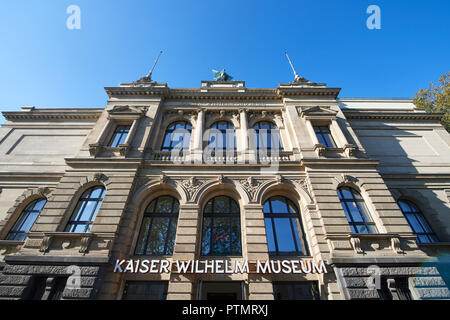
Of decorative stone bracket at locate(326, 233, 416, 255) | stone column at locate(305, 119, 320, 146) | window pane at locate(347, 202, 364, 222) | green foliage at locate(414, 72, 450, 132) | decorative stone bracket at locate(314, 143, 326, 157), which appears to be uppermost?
green foliage at locate(414, 72, 450, 132)

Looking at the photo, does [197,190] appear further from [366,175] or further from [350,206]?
[366,175]

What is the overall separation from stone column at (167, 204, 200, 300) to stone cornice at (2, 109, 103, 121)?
47.5 feet

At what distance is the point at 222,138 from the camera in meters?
15.9

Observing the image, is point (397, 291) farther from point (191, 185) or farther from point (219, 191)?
point (191, 185)

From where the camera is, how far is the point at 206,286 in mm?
9711

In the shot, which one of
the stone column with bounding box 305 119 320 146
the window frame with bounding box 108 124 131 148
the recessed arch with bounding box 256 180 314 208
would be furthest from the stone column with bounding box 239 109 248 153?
the window frame with bounding box 108 124 131 148

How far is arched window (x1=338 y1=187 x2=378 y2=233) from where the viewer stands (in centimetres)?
1104

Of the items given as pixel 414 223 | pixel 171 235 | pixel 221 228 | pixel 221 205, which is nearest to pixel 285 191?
pixel 221 205

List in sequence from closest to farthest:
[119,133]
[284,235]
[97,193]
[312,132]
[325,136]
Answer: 1. [284,235]
2. [97,193]
3. [312,132]
4. [119,133]
5. [325,136]

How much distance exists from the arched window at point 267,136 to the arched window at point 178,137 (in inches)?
222

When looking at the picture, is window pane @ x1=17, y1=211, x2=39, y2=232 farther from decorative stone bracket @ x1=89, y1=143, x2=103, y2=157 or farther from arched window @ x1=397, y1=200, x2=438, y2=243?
arched window @ x1=397, y1=200, x2=438, y2=243

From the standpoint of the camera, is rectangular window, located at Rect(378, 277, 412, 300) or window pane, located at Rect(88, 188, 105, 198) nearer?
rectangular window, located at Rect(378, 277, 412, 300)

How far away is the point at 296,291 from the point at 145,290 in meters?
7.38

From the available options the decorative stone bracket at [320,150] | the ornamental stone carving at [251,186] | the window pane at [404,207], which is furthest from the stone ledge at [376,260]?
the decorative stone bracket at [320,150]
